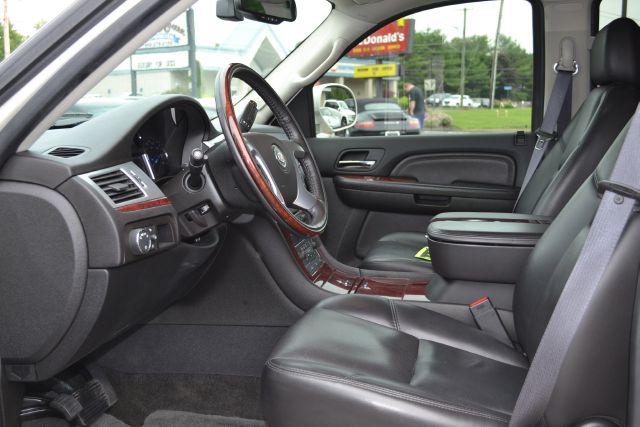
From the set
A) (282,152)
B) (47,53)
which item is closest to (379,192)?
(282,152)

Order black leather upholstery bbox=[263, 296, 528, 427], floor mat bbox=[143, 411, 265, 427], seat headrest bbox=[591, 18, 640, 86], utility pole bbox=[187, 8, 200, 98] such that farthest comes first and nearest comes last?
utility pole bbox=[187, 8, 200, 98]
floor mat bbox=[143, 411, 265, 427]
seat headrest bbox=[591, 18, 640, 86]
black leather upholstery bbox=[263, 296, 528, 427]

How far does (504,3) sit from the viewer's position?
2.98 m

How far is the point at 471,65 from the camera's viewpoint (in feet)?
10.0

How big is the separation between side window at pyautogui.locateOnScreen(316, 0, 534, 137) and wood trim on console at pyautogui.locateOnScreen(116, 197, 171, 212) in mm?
1706

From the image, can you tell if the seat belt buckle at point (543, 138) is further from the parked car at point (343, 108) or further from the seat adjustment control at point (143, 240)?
the seat adjustment control at point (143, 240)

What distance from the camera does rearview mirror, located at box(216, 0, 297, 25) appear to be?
1614 mm

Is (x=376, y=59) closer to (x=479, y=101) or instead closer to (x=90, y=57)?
(x=479, y=101)

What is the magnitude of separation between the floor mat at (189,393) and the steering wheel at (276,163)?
2.28 feet

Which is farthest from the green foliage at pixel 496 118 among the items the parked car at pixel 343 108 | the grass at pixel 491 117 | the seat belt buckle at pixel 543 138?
the parked car at pixel 343 108

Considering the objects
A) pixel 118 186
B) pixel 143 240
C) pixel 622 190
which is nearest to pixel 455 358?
pixel 622 190

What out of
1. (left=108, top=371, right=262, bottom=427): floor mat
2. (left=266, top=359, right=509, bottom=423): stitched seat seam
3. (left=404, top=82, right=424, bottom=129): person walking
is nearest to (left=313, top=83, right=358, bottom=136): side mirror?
(left=404, top=82, right=424, bottom=129): person walking

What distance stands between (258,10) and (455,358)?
97cm

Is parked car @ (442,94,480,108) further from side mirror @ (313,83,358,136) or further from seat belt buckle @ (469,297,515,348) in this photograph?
seat belt buckle @ (469,297,515,348)

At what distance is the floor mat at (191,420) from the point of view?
223 centimetres
